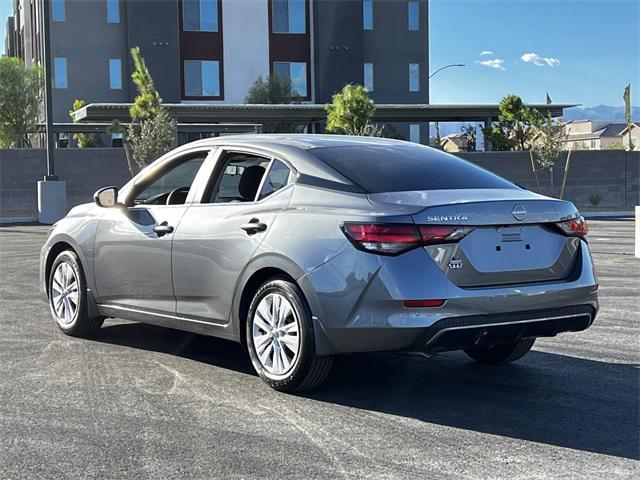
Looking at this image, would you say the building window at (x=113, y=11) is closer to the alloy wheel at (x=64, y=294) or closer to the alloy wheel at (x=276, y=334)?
the alloy wheel at (x=64, y=294)

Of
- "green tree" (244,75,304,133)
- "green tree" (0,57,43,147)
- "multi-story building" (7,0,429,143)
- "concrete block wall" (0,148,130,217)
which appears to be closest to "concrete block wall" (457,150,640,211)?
"concrete block wall" (0,148,130,217)

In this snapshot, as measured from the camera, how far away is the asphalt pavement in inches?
179

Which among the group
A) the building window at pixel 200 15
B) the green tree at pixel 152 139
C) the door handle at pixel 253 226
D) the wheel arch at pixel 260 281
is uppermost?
the building window at pixel 200 15

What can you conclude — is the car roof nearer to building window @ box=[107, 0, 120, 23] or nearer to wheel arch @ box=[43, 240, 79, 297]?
wheel arch @ box=[43, 240, 79, 297]

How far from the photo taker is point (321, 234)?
570 centimetres

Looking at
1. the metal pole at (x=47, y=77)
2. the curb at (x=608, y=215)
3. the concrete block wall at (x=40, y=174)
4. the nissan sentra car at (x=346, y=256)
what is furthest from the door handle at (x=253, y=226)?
the curb at (x=608, y=215)

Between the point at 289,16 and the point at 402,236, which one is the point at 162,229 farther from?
the point at 289,16

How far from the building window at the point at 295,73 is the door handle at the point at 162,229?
43.2 meters

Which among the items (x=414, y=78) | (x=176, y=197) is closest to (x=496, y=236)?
(x=176, y=197)

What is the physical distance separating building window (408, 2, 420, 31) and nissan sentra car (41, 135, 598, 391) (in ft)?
154

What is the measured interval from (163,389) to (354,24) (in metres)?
45.9

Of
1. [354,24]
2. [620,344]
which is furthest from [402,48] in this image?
[620,344]

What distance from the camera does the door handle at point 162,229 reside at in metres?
6.85

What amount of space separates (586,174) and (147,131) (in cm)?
1551
